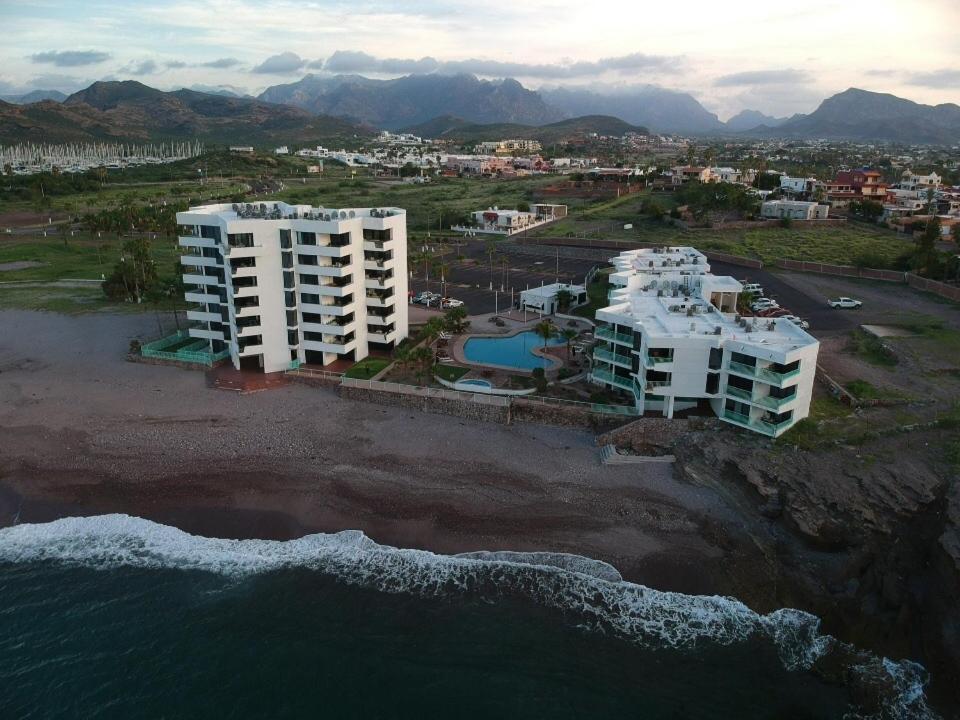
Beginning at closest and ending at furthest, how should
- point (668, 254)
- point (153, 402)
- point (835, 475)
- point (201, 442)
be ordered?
point (835, 475)
point (201, 442)
point (153, 402)
point (668, 254)

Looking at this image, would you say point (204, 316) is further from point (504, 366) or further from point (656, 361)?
point (656, 361)

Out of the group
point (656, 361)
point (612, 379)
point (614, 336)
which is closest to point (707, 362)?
point (656, 361)

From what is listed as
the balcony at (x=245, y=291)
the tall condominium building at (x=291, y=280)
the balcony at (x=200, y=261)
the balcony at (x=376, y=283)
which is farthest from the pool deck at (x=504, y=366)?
the balcony at (x=200, y=261)

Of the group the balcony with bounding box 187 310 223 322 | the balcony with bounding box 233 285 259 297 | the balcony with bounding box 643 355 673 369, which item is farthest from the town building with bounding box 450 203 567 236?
the balcony with bounding box 643 355 673 369

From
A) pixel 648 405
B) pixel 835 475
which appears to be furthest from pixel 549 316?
pixel 835 475

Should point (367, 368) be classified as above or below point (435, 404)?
above

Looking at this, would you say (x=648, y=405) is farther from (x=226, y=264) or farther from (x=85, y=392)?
(x=85, y=392)
